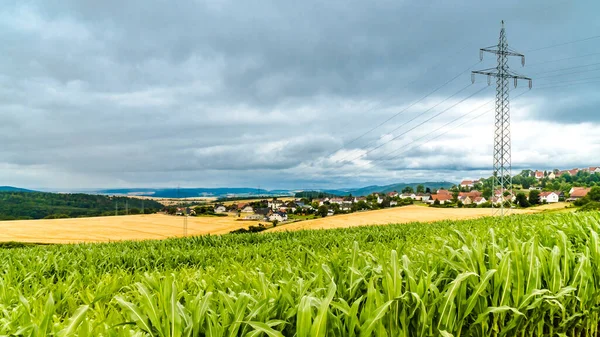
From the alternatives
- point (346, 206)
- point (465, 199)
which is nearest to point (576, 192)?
point (465, 199)

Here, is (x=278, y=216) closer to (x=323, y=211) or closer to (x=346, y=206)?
(x=323, y=211)

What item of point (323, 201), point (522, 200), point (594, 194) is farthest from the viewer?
point (522, 200)

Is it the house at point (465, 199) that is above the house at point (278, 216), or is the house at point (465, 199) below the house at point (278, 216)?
above

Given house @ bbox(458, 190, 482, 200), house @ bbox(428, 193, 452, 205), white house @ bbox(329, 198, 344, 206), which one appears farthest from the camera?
house @ bbox(458, 190, 482, 200)

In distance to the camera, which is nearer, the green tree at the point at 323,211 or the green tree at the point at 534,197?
the green tree at the point at 323,211

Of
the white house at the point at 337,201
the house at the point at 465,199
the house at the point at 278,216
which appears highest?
the white house at the point at 337,201

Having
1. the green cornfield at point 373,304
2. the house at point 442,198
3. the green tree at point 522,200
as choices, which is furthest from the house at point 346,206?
the green cornfield at point 373,304

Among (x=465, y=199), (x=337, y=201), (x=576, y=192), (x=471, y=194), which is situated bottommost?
(x=465, y=199)

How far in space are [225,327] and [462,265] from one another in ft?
4.61

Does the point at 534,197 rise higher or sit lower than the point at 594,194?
lower

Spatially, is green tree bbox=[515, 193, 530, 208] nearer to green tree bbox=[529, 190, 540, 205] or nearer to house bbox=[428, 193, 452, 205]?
green tree bbox=[529, 190, 540, 205]

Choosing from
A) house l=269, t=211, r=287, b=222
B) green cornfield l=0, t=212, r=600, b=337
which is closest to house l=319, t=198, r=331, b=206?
house l=269, t=211, r=287, b=222

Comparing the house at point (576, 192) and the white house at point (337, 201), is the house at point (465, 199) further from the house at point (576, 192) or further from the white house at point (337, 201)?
the white house at point (337, 201)

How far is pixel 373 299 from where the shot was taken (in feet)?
5.39
